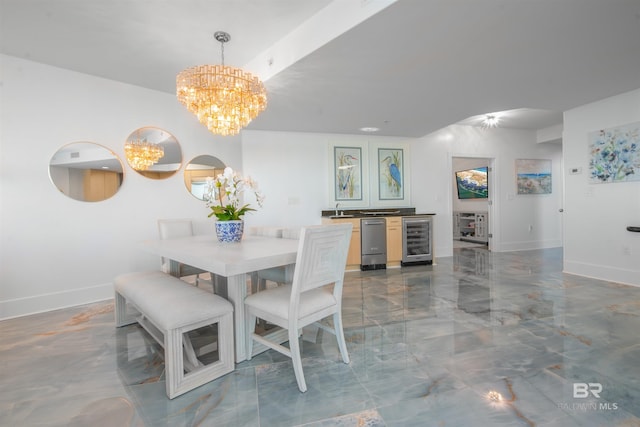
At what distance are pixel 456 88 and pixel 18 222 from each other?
4.62m

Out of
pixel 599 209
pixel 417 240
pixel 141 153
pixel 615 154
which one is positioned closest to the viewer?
pixel 141 153

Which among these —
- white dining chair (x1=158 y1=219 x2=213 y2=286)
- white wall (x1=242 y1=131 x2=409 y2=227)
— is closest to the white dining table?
white dining chair (x1=158 y1=219 x2=213 y2=286)

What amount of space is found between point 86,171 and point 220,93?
6.67ft

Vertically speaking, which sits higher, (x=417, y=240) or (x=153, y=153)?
(x=153, y=153)

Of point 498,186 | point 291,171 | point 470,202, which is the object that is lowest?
point 470,202

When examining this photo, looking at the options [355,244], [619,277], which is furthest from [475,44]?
[619,277]

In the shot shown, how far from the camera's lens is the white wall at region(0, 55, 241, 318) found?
2.74 metres

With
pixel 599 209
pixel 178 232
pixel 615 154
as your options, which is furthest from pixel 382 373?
pixel 615 154

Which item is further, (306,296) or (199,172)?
(199,172)

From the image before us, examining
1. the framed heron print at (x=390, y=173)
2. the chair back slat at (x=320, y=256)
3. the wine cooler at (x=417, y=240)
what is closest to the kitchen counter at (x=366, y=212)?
the framed heron print at (x=390, y=173)

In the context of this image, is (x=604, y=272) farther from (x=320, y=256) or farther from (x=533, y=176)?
(x=320, y=256)

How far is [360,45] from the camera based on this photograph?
88.7 inches

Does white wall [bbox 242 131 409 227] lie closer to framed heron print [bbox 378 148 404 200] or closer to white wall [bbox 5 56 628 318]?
white wall [bbox 5 56 628 318]

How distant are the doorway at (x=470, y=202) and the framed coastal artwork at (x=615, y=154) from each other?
3181mm
